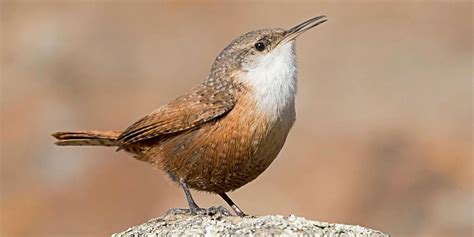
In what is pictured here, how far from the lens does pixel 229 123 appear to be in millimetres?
6434

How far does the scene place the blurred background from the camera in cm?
1105

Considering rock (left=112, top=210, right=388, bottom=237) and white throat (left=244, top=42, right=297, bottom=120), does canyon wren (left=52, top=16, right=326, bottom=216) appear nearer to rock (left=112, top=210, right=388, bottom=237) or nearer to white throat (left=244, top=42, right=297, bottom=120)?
white throat (left=244, top=42, right=297, bottom=120)

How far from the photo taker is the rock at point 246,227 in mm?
5270

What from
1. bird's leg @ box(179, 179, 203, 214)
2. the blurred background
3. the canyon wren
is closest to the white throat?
the canyon wren

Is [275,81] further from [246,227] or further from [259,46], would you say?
[246,227]

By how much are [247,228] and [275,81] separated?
4.85 ft

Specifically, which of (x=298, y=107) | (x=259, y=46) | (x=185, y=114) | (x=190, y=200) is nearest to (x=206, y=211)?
(x=190, y=200)

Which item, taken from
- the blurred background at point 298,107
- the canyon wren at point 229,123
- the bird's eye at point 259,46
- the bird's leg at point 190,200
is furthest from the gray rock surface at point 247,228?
the blurred background at point 298,107

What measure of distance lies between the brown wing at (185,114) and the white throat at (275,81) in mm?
190

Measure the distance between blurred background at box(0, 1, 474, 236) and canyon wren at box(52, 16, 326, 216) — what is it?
3545 mm

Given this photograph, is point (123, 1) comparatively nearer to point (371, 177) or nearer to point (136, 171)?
point (136, 171)

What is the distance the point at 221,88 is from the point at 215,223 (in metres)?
1.49

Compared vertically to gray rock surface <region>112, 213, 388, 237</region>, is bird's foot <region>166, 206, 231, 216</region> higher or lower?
higher

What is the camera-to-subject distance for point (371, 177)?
1123cm
